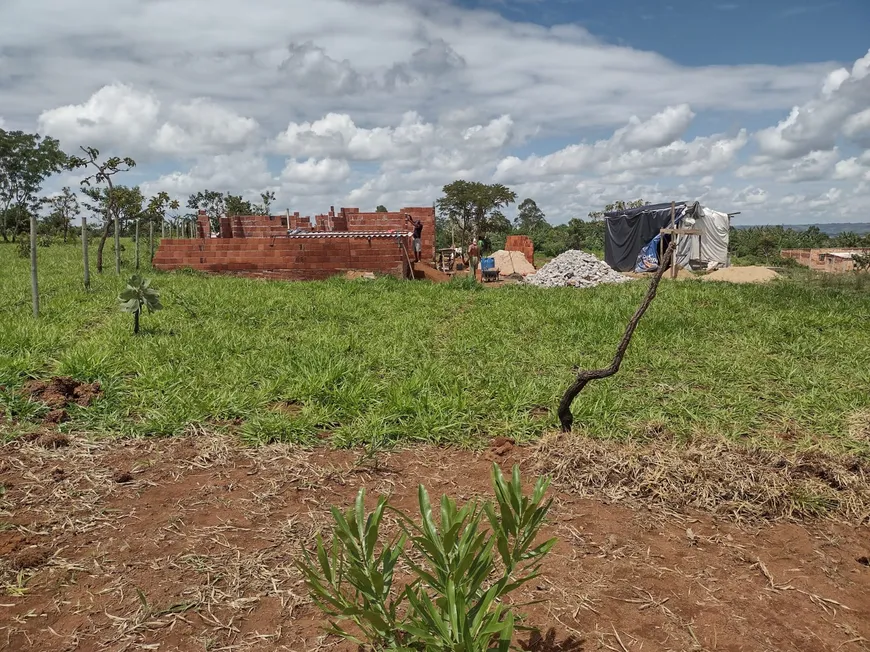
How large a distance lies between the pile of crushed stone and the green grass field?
5.25 meters

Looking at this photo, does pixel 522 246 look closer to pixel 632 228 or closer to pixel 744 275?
pixel 632 228

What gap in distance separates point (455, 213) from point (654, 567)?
31974 millimetres

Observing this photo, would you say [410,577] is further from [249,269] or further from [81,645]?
[249,269]

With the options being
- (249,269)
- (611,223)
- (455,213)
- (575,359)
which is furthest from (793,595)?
(455,213)

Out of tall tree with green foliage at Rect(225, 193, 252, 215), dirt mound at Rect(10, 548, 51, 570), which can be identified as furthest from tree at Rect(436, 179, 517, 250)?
dirt mound at Rect(10, 548, 51, 570)

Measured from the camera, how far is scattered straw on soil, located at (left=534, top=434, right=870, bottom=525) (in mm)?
2779

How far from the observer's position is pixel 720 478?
2.96 m

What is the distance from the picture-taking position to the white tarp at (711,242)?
17455 mm

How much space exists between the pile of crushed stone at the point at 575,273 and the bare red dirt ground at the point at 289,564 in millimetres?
11368

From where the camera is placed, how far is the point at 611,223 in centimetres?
1842

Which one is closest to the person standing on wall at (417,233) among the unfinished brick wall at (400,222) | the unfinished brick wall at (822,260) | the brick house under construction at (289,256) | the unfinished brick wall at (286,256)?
the unfinished brick wall at (400,222)

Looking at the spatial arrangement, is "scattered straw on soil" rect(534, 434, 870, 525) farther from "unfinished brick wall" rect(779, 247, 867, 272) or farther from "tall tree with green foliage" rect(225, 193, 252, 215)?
"tall tree with green foliage" rect(225, 193, 252, 215)

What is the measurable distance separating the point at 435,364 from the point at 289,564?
304cm

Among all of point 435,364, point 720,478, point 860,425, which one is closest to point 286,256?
point 435,364
